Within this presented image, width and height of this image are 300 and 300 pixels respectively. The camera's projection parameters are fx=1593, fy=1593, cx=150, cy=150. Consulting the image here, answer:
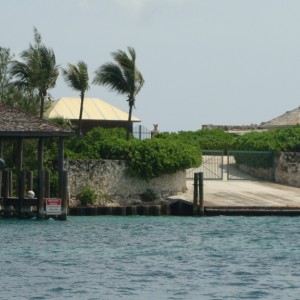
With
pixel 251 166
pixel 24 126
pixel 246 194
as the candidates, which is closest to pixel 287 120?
pixel 251 166

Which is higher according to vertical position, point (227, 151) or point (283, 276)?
point (227, 151)

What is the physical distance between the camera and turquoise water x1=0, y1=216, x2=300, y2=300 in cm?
4406

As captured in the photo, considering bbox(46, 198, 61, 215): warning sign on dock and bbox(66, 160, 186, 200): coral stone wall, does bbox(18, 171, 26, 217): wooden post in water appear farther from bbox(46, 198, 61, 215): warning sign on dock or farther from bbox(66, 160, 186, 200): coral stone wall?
bbox(66, 160, 186, 200): coral stone wall

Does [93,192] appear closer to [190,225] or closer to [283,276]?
[190,225]

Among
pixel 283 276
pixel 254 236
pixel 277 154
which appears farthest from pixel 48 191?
pixel 283 276

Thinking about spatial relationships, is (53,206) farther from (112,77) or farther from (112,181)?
(112,77)

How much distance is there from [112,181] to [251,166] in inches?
484

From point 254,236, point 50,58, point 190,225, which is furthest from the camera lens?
point 50,58

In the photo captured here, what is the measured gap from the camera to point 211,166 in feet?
282

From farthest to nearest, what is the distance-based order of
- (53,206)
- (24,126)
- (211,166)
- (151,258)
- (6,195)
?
(211,166), (6,195), (53,206), (24,126), (151,258)

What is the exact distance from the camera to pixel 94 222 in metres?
69.7

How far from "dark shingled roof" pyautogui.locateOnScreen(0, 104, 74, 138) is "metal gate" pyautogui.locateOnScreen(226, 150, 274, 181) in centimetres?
1742

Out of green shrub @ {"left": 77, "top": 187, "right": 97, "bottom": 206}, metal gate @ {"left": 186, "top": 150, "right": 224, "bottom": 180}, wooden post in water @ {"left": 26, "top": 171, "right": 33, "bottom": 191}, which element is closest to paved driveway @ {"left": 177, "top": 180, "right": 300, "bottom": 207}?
metal gate @ {"left": 186, "top": 150, "right": 224, "bottom": 180}

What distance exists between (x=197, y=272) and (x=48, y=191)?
75.0 feet
